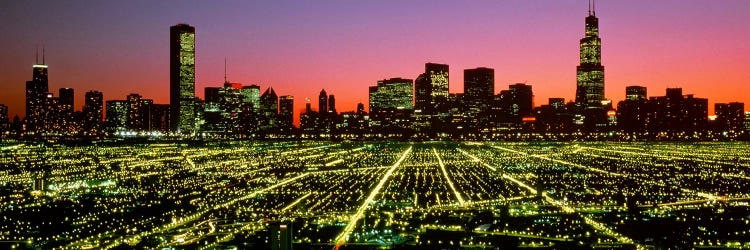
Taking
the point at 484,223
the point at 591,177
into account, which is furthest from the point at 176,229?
the point at 591,177

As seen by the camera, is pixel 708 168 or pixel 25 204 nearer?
pixel 25 204

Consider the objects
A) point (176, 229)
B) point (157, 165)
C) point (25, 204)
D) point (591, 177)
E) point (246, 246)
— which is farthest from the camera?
point (157, 165)

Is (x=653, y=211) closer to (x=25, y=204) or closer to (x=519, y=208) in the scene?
(x=519, y=208)

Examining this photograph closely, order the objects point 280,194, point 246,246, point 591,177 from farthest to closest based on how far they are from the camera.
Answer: point 591,177
point 280,194
point 246,246

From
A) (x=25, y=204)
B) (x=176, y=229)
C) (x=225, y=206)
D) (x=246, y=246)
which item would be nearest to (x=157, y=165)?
(x=25, y=204)

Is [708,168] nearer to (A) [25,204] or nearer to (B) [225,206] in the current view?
(B) [225,206]

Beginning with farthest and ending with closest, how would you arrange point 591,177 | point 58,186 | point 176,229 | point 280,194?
1. point 591,177
2. point 58,186
3. point 280,194
4. point 176,229

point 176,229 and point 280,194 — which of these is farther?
point 280,194

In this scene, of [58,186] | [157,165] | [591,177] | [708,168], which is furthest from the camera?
[157,165]

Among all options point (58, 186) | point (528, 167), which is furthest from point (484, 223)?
point (528, 167)
